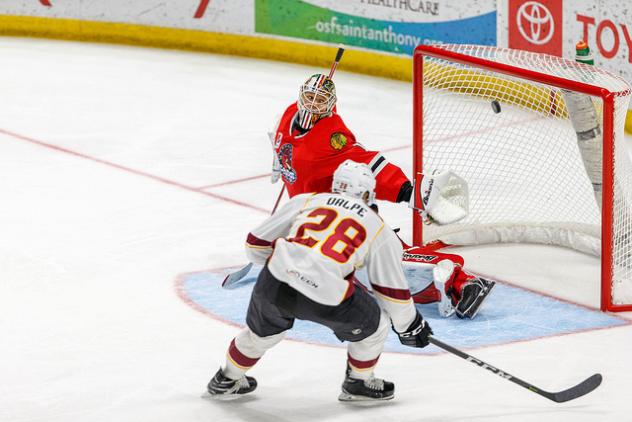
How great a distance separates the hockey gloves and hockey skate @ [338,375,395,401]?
219 mm

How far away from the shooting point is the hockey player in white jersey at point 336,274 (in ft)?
12.5

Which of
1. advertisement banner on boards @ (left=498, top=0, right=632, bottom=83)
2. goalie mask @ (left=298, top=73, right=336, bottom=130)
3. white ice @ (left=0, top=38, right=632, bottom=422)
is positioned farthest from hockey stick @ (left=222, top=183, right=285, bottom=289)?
advertisement banner on boards @ (left=498, top=0, right=632, bottom=83)

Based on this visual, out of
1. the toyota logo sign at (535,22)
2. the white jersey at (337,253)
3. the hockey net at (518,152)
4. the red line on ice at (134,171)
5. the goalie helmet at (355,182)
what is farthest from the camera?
the toyota logo sign at (535,22)

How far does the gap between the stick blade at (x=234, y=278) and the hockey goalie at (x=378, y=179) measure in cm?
37

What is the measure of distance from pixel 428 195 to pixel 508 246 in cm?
94

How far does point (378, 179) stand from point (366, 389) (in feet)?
3.89

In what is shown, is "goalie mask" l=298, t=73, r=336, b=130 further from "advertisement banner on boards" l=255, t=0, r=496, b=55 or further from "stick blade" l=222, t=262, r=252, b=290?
"advertisement banner on boards" l=255, t=0, r=496, b=55

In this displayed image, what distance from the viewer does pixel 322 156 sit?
16.6 ft

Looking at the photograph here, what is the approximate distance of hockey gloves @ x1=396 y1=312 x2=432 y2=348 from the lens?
3.98m

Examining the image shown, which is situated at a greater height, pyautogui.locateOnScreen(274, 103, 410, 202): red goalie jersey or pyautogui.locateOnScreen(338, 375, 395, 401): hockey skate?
pyautogui.locateOnScreen(274, 103, 410, 202): red goalie jersey

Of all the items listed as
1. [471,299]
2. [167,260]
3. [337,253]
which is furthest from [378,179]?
[337,253]

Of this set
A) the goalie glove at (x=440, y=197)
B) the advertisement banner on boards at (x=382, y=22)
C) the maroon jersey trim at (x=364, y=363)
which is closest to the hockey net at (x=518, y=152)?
the goalie glove at (x=440, y=197)

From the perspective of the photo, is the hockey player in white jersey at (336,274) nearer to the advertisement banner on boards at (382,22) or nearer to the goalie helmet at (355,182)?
the goalie helmet at (355,182)

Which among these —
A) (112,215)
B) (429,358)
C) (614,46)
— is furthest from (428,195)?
(614,46)
